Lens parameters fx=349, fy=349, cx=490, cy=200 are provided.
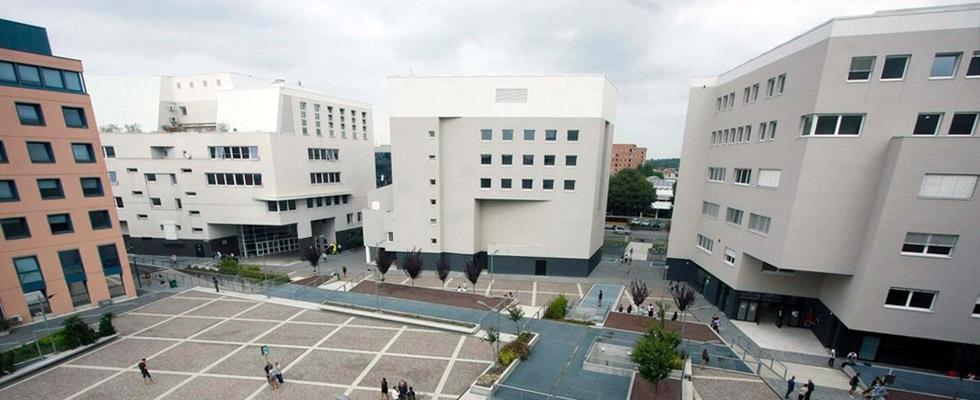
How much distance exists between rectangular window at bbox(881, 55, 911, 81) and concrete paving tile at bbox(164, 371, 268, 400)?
35337 mm

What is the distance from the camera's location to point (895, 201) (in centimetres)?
1831

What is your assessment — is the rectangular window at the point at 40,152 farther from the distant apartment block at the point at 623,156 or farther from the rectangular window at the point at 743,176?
the distant apartment block at the point at 623,156

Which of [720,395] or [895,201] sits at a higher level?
[895,201]

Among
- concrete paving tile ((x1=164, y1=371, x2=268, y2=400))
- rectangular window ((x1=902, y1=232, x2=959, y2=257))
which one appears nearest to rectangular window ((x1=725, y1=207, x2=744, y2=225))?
rectangular window ((x1=902, y1=232, x2=959, y2=257))

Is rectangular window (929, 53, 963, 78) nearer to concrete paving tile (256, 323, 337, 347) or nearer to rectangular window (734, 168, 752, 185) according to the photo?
rectangular window (734, 168, 752, 185)

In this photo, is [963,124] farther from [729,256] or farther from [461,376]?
[461,376]

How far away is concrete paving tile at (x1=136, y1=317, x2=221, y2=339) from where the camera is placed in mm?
21250

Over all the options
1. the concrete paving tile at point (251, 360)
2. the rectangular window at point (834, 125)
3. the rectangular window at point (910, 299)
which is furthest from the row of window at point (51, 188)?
the rectangular window at point (910, 299)

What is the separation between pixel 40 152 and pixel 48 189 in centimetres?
244

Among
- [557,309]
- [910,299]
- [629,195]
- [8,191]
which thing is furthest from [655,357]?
[629,195]

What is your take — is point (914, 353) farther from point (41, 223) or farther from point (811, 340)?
→ point (41, 223)

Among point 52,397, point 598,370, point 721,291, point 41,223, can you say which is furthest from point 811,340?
point 41,223

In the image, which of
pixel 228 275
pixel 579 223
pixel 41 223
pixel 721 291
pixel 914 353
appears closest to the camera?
pixel 914 353

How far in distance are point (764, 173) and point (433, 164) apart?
25906 mm
